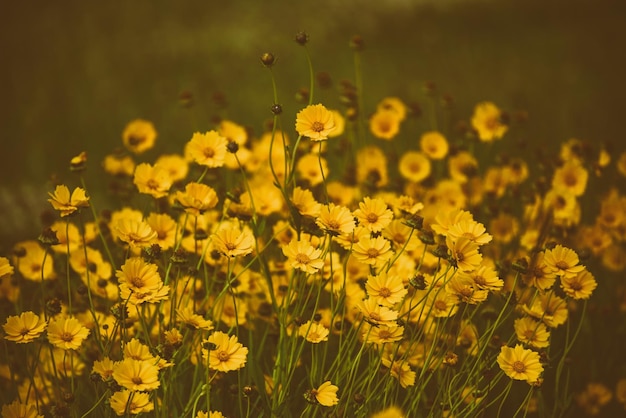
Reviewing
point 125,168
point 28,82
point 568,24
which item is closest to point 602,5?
point 568,24

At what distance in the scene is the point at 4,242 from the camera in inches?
118

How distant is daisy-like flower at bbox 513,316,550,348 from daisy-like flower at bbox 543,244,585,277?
13cm

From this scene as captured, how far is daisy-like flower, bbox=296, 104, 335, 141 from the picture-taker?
5.60ft

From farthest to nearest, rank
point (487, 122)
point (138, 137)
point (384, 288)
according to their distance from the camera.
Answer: point (487, 122)
point (138, 137)
point (384, 288)

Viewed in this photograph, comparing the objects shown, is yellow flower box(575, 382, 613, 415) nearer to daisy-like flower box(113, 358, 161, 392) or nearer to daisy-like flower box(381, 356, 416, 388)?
daisy-like flower box(381, 356, 416, 388)

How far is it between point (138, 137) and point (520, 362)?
1.23 metres

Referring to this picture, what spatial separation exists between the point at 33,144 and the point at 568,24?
344 cm

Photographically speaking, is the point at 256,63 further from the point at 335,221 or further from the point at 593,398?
the point at 335,221

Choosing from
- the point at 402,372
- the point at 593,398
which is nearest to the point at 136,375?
the point at 402,372

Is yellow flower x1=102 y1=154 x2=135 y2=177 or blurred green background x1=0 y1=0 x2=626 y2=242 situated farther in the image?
blurred green background x1=0 y1=0 x2=626 y2=242

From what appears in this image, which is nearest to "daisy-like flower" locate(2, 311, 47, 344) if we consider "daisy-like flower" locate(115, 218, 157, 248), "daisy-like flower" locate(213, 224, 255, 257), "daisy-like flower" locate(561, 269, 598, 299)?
"daisy-like flower" locate(115, 218, 157, 248)

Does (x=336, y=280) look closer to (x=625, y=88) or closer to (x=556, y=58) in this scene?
(x=625, y=88)

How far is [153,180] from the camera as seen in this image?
193cm

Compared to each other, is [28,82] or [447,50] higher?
[447,50]
